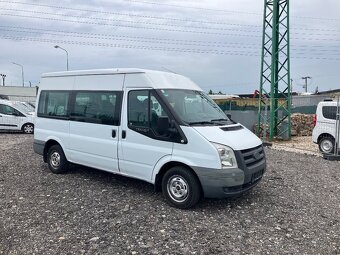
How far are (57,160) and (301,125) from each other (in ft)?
52.8

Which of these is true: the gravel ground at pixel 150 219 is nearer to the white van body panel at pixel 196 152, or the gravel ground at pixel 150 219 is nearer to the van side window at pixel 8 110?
the white van body panel at pixel 196 152

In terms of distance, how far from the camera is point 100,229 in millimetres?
4750

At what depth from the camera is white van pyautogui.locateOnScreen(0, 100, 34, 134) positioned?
17953 mm

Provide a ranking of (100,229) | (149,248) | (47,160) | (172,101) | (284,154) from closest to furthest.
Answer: (149,248) < (100,229) < (172,101) < (47,160) < (284,154)

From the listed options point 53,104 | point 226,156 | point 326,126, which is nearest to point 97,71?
point 53,104

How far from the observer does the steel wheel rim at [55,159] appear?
7754mm

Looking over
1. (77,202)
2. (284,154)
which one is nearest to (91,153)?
(77,202)

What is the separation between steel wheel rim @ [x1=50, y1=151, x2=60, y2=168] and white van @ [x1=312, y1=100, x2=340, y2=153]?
30.7 feet

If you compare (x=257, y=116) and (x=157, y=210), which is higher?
(x=257, y=116)

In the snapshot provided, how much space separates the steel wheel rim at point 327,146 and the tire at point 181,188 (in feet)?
28.8

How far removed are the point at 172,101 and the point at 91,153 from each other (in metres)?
2.21

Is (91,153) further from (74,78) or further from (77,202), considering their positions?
(74,78)

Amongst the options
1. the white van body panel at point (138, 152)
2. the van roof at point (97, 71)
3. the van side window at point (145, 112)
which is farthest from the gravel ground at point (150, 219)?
the van roof at point (97, 71)

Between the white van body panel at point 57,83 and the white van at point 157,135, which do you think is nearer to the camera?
the white van at point 157,135
